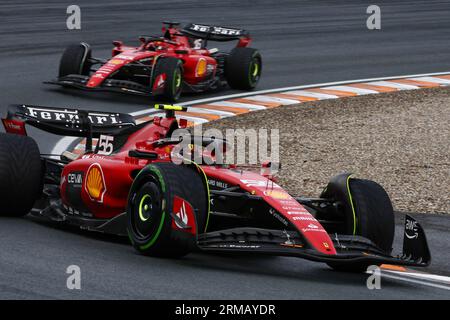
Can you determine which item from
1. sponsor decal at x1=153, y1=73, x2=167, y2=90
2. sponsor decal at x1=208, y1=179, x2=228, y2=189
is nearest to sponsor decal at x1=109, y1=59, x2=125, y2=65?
sponsor decal at x1=153, y1=73, x2=167, y2=90

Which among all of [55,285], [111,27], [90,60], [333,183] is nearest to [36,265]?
[55,285]

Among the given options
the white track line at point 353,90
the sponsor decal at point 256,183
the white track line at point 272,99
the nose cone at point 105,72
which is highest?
the sponsor decal at point 256,183

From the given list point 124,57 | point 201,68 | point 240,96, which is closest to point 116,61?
point 124,57

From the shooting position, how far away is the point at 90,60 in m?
20.4

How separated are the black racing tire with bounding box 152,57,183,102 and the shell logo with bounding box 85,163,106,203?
861 cm

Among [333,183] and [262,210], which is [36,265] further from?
[333,183]

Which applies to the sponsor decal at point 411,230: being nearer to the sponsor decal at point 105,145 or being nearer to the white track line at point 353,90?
the sponsor decal at point 105,145

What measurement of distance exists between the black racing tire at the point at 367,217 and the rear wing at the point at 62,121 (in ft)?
9.93

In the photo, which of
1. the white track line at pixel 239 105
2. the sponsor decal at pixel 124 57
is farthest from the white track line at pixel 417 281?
the sponsor decal at pixel 124 57

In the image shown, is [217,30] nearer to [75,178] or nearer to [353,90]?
[353,90]

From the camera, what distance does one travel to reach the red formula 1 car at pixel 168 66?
1923cm

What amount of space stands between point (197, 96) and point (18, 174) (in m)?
10.2

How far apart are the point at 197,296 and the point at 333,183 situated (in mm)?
2522
